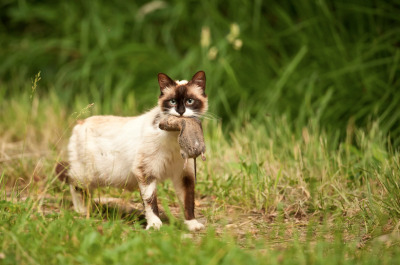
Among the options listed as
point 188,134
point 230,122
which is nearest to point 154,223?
point 188,134

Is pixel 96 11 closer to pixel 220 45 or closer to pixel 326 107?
pixel 220 45

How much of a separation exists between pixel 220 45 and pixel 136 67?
120 cm

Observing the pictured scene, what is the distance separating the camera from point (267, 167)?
4.21 metres

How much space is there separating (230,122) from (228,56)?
2.59 ft

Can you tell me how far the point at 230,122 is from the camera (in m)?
6.08

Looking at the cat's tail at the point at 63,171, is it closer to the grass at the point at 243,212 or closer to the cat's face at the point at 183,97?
the grass at the point at 243,212

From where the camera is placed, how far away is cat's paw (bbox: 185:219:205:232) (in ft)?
11.3

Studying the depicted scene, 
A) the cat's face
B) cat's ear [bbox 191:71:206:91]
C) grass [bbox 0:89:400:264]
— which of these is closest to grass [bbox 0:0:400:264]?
grass [bbox 0:89:400:264]

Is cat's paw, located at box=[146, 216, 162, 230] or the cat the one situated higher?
the cat

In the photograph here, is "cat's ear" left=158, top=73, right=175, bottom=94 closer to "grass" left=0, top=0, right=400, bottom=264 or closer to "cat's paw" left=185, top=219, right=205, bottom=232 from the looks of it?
"grass" left=0, top=0, right=400, bottom=264

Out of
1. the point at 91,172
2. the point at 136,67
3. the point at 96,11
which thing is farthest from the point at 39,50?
the point at 91,172

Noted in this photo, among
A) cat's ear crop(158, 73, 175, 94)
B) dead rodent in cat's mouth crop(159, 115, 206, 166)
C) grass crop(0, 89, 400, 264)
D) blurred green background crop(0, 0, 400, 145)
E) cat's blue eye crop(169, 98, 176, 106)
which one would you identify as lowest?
grass crop(0, 89, 400, 264)

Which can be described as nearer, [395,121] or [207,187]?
[207,187]

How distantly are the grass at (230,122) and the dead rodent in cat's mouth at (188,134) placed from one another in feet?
0.89
